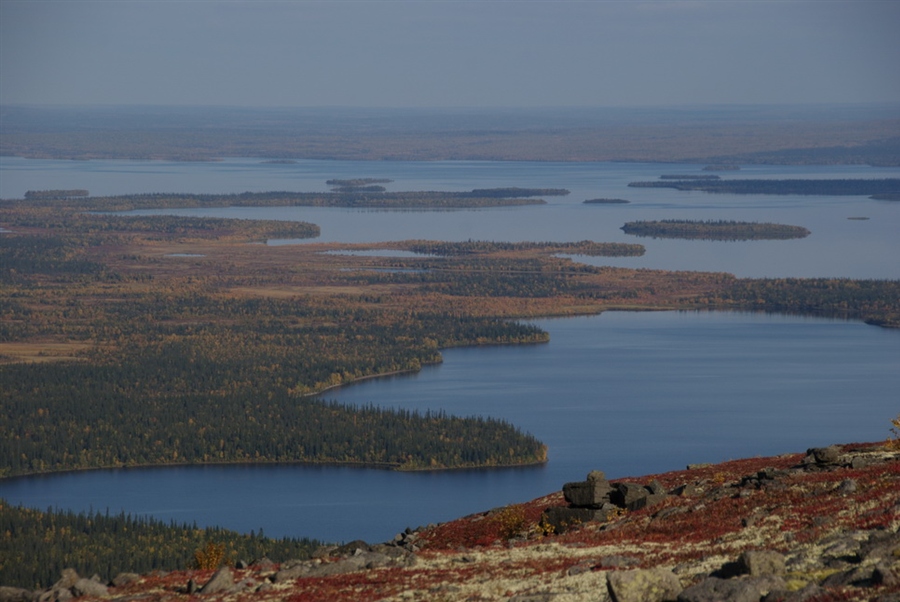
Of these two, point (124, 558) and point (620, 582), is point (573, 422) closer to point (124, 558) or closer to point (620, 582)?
point (124, 558)

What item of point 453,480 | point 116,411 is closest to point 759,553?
point 453,480

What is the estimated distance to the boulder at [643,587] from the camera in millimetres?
25594

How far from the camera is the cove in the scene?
92.7 meters

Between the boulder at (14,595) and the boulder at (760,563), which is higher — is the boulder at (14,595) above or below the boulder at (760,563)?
below

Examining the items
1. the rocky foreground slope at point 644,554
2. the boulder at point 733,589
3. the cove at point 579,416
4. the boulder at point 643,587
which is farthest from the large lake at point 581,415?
the boulder at point 733,589

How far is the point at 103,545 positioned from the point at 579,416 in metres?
51.3

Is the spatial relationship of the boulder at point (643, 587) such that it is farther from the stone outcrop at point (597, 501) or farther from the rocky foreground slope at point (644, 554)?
the stone outcrop at point (597, 501)

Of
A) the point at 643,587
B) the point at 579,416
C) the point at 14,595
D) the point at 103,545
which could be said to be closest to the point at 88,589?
the point at 14,595

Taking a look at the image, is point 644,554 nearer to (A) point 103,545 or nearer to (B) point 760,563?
(B) point 760,563

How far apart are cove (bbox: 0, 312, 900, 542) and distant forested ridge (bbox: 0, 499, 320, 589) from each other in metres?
5.42

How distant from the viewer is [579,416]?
119438mm

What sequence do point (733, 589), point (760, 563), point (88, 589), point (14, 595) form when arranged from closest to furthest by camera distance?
1. point (733, 589)
2. point (760, 563)
3. point (88, 589)
4. point (14, 595)

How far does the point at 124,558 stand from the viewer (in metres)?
72.9

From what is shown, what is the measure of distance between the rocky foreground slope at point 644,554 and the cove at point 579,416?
139 ft
